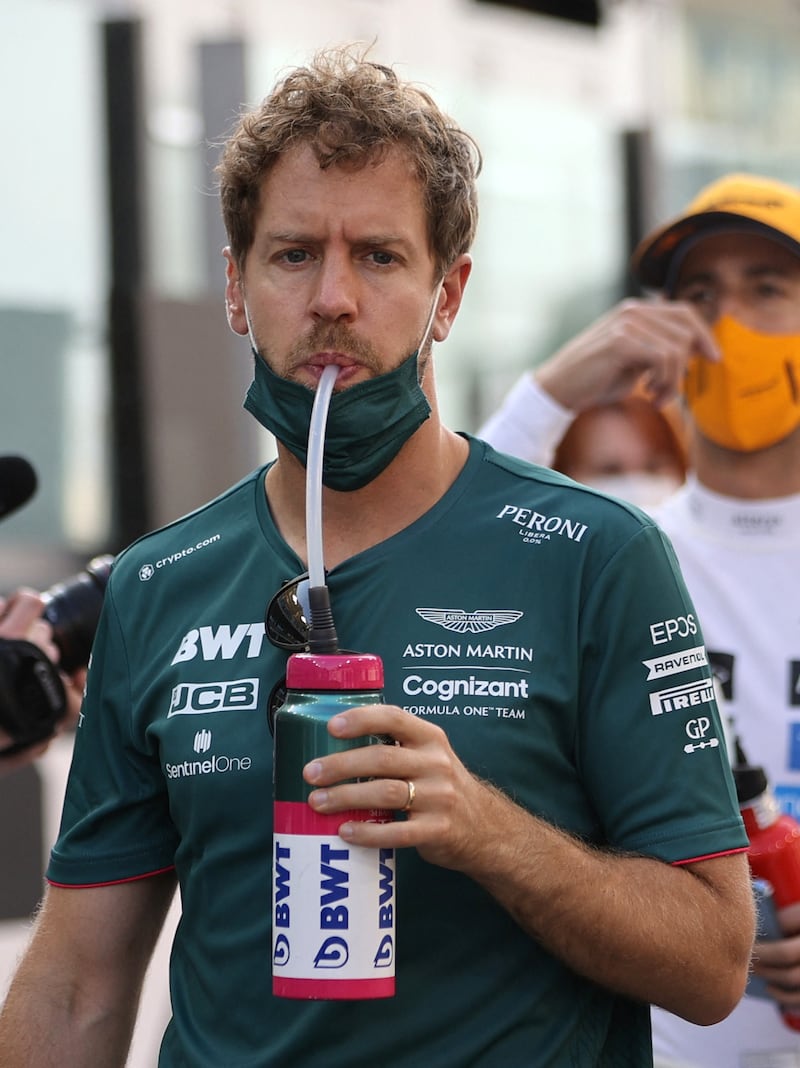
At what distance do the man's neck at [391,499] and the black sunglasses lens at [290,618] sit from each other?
0.13m

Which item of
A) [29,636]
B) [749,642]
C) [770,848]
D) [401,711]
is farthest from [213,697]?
[749,642]

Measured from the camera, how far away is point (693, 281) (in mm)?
3701

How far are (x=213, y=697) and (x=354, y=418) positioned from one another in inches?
15.5

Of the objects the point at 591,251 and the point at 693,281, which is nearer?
the point at 693,281

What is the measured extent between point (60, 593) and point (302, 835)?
168cm

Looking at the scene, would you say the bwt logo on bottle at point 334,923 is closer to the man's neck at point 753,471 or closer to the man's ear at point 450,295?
the man's ear at point 450,295

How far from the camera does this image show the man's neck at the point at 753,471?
3498 millimetres

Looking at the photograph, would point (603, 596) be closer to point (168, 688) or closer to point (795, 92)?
point (168, 688)

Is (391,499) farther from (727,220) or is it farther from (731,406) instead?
(727,220)

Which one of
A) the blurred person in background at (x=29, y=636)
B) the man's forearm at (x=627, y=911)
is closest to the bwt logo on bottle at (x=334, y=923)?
the man's forearm at (x=627, y=911)

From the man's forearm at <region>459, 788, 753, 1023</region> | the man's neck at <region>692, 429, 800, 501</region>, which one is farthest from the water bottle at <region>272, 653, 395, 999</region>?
the man's neck at <region>692, 429, 800, 501</region>

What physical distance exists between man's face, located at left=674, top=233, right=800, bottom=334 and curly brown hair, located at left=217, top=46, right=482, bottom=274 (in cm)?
139

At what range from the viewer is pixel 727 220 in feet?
11.6

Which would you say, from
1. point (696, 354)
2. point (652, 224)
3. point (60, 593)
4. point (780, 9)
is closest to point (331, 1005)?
point (60, 593)
